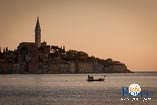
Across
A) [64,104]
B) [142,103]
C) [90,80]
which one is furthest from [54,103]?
[90,80]

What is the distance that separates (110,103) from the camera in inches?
3275

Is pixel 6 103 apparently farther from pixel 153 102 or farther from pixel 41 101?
pixel 153 102

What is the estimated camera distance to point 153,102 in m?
82.0

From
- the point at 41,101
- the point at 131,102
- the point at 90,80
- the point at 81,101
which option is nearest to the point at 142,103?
the point at 131,102

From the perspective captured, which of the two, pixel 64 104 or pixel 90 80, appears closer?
pixel 64 104

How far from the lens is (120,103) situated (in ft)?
270

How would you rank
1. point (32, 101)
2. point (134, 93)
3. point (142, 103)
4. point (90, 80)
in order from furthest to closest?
point (90, 80)
point (134, 93)
point (32, 101)
point (142, 103)

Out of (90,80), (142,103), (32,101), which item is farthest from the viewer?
(90,80)

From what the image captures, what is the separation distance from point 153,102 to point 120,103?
4.81 metres

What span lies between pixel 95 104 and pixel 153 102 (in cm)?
852

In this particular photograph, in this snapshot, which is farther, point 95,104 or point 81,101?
A: point 81,101

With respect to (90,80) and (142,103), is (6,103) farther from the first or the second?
(90,80)

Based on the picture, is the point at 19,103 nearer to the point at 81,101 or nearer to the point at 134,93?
the point at 81,101

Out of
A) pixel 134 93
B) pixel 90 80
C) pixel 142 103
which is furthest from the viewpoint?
pixel 90 80
